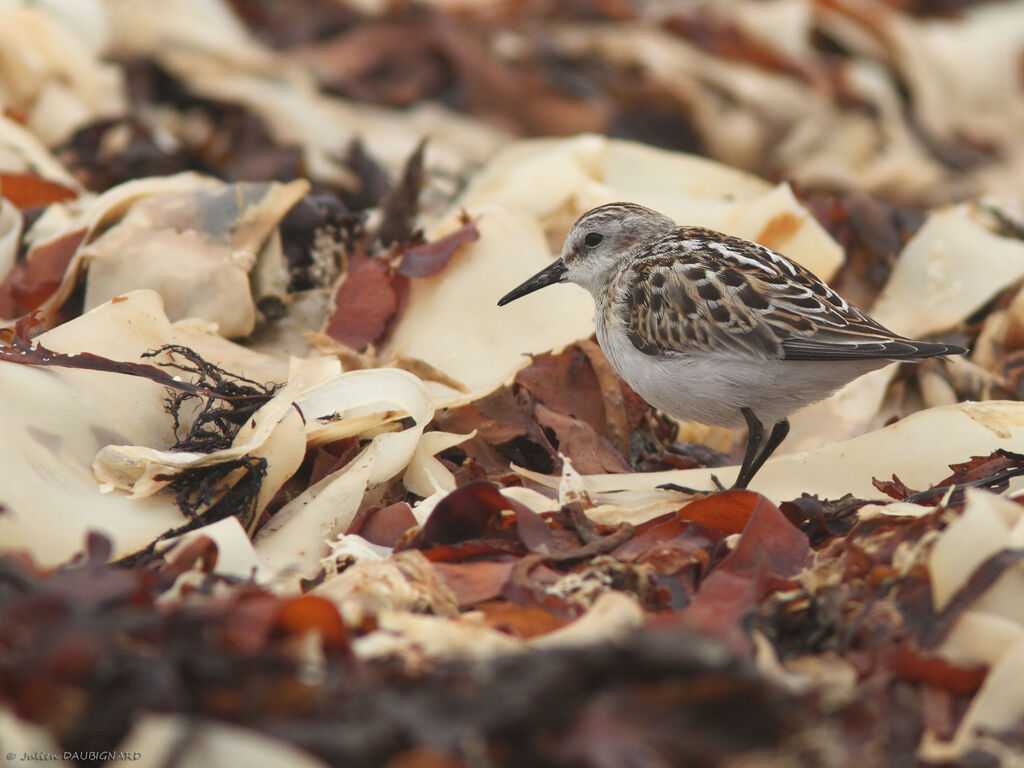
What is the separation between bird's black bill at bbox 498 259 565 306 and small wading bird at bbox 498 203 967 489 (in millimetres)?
268

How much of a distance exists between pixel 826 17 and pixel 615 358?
5.12 m

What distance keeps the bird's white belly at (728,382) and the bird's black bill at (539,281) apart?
0.48 m

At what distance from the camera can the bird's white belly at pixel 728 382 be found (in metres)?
3.30

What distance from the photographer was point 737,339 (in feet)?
10.9

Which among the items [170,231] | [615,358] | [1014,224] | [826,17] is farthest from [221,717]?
[826,17]

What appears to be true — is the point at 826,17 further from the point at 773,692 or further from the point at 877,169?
the point at 773,692

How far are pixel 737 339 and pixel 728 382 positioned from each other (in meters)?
0.13

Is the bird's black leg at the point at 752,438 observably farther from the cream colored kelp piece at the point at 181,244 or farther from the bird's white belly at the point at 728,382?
the cream colored kelp piece at the point at 181,244

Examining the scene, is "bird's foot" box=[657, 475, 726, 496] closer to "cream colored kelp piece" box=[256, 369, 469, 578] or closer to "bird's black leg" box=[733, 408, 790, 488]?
"bird's black leg" box=[733, 408, 790, 488]

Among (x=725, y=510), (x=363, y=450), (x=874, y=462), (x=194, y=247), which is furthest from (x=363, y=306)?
(x=874, y=462)

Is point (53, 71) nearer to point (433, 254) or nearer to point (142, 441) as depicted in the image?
point (433, 254)

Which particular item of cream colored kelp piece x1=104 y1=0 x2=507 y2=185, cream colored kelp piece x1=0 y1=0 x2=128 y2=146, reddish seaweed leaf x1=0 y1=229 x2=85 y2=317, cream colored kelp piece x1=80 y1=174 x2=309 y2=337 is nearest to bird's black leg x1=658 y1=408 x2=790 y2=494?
cream colored kelp piece x1=80 y1=174 x2=309 y2=337

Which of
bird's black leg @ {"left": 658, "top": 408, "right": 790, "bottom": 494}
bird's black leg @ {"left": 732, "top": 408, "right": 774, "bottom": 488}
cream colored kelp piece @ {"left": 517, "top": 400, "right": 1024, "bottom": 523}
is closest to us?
cream colored kelp piece @ {"left": 517, "top": 400, "right": 1024, "bottom": 523}

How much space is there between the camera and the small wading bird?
10.7 feet
